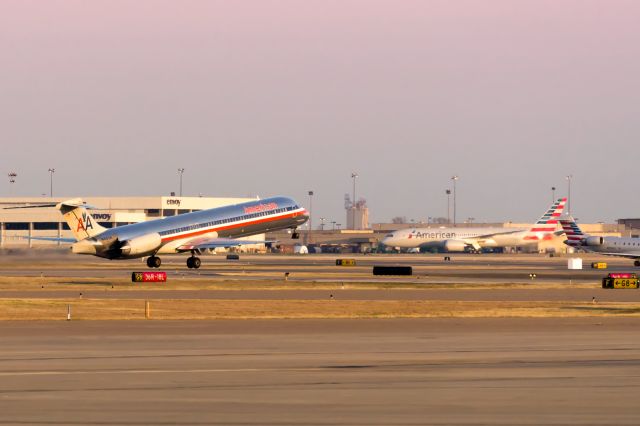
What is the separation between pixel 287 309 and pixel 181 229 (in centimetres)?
4748

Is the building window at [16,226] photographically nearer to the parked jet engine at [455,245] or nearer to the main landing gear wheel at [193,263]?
the parked jet engine at [455,245]

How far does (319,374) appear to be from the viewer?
89.0 feet

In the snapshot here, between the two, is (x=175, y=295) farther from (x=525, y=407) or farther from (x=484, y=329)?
(x=525, y=407)

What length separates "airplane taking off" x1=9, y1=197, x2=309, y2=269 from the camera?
95438mm

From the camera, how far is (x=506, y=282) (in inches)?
3164

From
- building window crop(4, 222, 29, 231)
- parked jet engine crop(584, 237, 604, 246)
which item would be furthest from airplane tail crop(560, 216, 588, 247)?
building window crop(4, 222, 29, 231)

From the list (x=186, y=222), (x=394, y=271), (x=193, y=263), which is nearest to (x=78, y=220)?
(x=186, y=222)

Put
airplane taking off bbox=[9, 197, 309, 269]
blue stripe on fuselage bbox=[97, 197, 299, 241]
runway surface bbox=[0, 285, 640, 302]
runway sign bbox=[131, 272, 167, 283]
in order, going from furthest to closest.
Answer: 1. blue stripe on fuselage bbox=[97, 197, 299, 241]
2. airplane taking off bbox=[9, 197, 309, 269]
3. runway sign bbox=[131, 272, 167, 283]
4. runway surface bbox=[0, 285, 640, 302]

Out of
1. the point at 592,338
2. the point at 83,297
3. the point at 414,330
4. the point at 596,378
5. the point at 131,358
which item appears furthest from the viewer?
the point at 83,297

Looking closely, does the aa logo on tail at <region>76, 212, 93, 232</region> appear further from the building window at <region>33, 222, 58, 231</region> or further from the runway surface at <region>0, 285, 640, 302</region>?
the building window at <region>33, 222, 58, 231</region>

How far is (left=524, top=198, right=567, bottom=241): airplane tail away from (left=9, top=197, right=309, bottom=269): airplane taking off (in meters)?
85.1

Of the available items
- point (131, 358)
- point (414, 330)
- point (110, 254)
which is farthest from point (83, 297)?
point (110, 254)

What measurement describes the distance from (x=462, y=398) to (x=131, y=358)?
37.1 feet

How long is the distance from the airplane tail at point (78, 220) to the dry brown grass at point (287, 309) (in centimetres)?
4004
